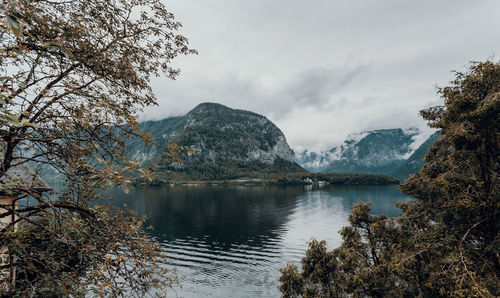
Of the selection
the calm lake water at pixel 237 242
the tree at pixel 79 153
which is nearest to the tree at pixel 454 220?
the calm lake water at pixel 237 242

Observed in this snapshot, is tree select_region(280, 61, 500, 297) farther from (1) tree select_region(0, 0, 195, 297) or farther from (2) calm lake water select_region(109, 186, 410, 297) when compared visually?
(1) tree select_region(0, 0, 195, 297)

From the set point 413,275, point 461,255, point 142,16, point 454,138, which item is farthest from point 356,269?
point 142,16

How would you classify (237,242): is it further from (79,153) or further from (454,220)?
(79,153)

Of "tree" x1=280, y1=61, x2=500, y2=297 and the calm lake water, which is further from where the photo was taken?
the calm lake water

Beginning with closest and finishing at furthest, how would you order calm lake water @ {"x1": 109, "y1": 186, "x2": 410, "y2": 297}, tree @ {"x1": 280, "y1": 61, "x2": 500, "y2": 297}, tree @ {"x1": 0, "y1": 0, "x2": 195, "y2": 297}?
tree @ {"x1": 0, "y1": 0, "x2": 195, "y2": 297} < tree @ {"x1": 280, "y1": 61, "x2": 500, "y2": 297} < calm lake water @ {"x1": 109, "y1": 186, "x2": 410, "y2": 297}

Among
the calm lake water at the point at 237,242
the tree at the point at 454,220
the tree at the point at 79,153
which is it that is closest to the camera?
the tree at the point at 79,153

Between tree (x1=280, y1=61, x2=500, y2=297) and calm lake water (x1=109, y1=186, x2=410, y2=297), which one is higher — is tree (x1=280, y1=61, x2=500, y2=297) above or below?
above

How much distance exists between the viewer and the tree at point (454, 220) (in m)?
12.5

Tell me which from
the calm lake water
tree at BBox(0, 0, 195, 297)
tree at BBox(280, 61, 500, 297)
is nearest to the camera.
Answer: tree at BBox(0, 0, 195, 297)

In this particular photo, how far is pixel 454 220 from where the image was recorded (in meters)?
15.7

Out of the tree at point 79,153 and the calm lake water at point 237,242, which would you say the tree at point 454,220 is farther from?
the tree at point 79,153

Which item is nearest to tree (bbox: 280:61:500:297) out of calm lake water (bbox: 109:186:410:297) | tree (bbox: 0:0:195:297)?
calm lake water (bbox: 109:186:410:297)

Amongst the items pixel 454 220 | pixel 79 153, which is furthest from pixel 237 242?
pixel 79 153

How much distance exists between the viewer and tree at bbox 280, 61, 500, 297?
1248 cm
